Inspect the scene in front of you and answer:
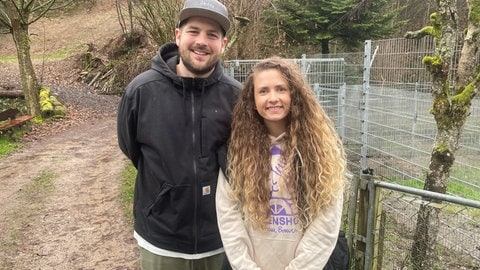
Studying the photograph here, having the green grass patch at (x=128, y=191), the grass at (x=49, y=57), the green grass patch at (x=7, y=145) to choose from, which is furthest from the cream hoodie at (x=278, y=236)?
the grass at (x=49, y=57)

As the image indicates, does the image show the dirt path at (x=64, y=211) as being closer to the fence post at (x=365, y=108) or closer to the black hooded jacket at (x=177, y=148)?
the black hooded jacket at (x=177, y=148)

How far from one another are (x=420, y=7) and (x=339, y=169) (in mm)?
20571

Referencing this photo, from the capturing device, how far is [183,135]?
226 cm

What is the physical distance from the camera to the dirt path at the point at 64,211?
4.21 m

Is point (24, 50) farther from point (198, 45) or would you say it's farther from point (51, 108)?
point (198, 45)

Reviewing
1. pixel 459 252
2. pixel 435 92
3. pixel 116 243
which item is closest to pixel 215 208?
pixel 459 252

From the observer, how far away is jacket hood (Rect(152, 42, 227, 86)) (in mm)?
2283

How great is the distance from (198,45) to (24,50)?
1052cm

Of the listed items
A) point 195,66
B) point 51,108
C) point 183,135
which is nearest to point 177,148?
point 183,135

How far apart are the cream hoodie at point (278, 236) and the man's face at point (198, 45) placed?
564 mm

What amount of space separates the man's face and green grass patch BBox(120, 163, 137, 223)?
10.7ft

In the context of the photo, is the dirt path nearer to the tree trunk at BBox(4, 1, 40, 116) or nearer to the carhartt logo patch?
the carhartt logo patch

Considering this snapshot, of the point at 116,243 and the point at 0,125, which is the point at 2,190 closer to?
the point at 116,243

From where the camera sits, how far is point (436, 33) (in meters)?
3.48
